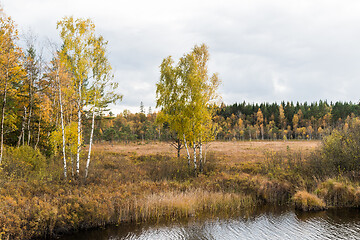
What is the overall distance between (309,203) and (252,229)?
208 inches

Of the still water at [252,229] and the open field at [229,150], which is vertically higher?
the open field at [229,150]

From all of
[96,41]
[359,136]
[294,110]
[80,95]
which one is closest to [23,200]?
[80,95]

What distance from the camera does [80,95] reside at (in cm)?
1568

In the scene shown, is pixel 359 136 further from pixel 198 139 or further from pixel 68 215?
pixel 68 215

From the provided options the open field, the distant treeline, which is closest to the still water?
the open field

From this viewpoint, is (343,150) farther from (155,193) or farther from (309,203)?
(155,193)

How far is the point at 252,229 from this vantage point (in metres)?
11.5

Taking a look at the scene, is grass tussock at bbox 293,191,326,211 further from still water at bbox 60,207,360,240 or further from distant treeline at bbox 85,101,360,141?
distant treeline at bbox 85,101,360,141

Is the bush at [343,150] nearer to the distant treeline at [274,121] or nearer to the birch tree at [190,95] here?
the birch tree at [190,95]

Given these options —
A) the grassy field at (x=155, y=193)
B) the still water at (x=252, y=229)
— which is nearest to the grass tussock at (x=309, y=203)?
the grassy field at (x=155, y=193)

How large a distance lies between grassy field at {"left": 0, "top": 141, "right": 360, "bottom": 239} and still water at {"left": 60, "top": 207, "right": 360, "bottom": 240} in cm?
93

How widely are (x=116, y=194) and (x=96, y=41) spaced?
11057mm

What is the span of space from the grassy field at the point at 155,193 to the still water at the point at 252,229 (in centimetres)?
93

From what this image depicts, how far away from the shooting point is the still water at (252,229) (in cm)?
1059
